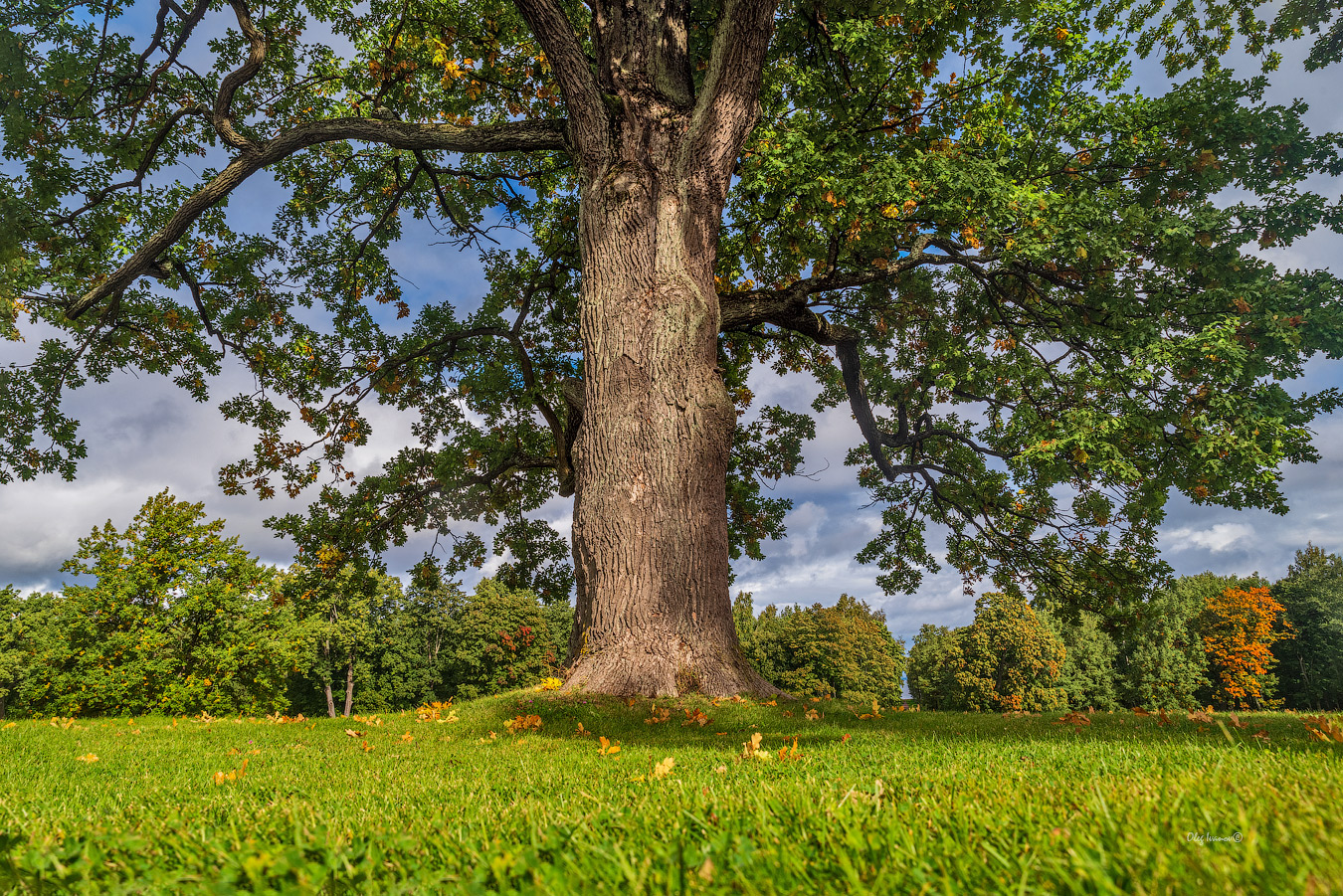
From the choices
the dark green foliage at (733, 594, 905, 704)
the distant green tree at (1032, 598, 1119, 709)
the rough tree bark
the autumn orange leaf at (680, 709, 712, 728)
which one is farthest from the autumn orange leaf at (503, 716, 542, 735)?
the distant green tree at (1032, 598, 1119, 709)

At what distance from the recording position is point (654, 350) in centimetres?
771

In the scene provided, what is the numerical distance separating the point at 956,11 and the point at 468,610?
141 feet

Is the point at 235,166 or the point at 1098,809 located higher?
the point at 235,166

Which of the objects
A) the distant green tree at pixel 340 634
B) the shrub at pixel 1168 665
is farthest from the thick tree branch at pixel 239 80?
the shrub at pixel 1168 665

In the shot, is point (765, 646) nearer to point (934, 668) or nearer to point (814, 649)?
point (814, 649)

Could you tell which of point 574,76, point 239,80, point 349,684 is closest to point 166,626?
point 349,684

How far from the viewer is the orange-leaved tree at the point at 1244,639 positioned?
41.1 meters

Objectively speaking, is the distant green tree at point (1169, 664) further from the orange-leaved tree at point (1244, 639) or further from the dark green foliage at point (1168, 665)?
the orange-leaved tree at point (1244, 639)

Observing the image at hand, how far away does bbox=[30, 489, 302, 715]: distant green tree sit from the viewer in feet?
71.0

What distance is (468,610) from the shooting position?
4362cm

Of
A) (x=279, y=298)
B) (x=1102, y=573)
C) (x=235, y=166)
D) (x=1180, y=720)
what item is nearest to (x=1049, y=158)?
(x=1102, y=573)

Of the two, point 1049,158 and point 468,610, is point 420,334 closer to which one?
point 1049,158

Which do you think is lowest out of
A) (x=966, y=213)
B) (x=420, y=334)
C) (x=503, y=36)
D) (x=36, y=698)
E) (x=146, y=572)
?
(x=36, y=698)

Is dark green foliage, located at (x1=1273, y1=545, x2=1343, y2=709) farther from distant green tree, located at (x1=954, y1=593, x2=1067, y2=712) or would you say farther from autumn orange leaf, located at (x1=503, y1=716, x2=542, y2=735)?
autumn orange leaf, located at (x1=503, y1=716, x2=542, y2=735)
